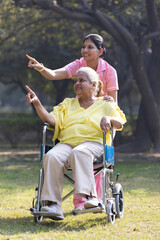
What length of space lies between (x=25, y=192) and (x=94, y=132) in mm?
2206

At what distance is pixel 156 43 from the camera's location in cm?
1218

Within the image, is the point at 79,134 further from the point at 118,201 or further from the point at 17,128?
the point at 17,128

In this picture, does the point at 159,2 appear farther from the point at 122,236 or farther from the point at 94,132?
the point at 122,236

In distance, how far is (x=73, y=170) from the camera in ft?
13.0

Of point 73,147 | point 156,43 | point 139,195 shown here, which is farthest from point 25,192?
point 156,43

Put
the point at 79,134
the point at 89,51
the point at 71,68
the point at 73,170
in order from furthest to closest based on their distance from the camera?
the point at 71,68, the point at 89,51, the point at 79,134, the point at 73,170

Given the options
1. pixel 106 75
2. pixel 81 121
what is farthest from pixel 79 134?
pixel 106 75

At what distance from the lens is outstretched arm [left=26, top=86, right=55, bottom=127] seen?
159 inches

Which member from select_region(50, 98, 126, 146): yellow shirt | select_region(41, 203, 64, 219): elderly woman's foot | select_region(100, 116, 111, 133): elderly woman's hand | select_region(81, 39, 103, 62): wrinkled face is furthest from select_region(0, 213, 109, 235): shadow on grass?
select_region(81, 39, 103, 62): wrinkled face

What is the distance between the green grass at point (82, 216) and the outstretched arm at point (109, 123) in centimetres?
87

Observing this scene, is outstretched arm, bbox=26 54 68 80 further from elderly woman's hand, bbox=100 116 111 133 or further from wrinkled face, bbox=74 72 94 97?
elderly woman's hand, bbox=100 116 111 133

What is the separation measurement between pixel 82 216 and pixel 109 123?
108 cm

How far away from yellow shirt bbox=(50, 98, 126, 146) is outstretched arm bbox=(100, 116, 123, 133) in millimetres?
106

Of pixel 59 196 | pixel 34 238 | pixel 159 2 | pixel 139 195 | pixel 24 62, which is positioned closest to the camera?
pixel 34 238
